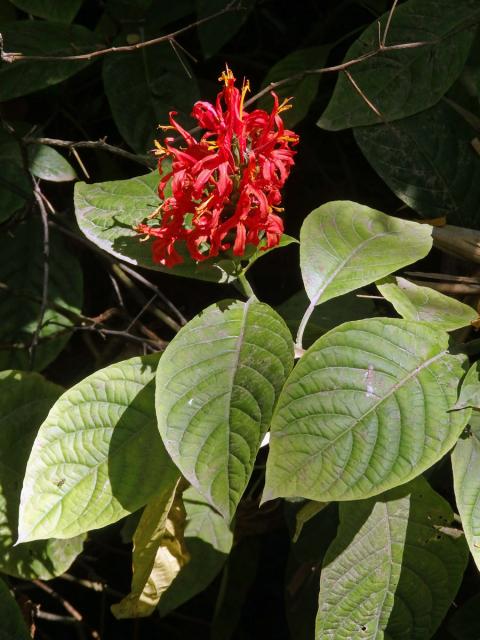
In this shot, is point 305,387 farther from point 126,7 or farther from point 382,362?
point 126,7

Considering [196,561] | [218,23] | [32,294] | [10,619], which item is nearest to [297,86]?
[218,23]

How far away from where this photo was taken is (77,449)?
1.14m

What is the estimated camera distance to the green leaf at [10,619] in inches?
50.2

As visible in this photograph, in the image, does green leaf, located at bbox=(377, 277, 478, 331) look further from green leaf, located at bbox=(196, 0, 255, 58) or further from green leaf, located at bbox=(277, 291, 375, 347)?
green leaf, located at bbox=(196, 0, 255, 58)

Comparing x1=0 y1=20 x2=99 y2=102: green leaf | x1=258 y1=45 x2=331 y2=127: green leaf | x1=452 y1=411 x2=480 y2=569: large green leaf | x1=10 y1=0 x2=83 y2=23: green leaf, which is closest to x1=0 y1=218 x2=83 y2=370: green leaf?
x1=0 y1=20 x2=99 y2=102: green leaf

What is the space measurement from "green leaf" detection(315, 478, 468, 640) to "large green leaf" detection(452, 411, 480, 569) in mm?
113

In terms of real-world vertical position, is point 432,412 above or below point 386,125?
below

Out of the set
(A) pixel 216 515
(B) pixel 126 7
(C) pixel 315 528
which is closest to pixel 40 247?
(B) pixel 126 7

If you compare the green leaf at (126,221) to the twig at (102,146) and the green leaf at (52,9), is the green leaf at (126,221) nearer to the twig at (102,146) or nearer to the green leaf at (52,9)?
the twig at (102,146)

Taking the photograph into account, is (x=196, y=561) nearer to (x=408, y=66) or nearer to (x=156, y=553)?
(x=156, y=553)

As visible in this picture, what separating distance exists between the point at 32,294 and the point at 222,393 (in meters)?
0.77

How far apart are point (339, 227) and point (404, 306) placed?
0.17m

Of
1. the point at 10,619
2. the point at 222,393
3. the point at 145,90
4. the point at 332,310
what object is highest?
the point at 145,90

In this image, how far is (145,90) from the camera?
1.62 m
